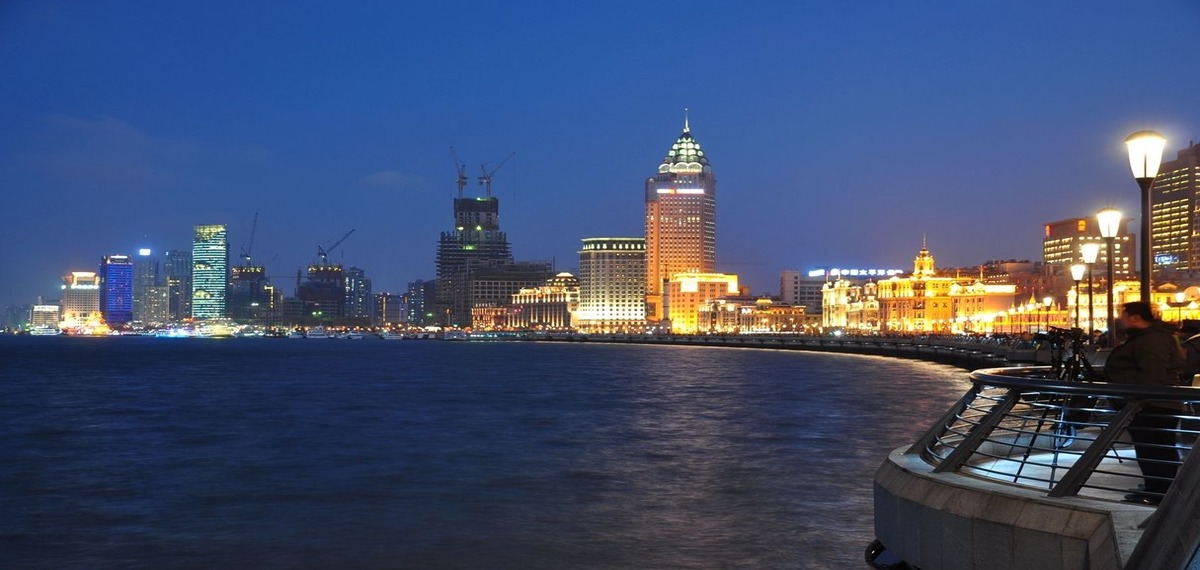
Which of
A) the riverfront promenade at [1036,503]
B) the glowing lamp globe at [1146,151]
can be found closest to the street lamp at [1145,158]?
the glowing lamp globe at [1146,151]

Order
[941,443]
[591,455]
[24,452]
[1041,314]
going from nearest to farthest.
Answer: [941,443] → [591,455] → [24,452] → [1041,314]

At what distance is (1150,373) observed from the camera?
1005 centimetres

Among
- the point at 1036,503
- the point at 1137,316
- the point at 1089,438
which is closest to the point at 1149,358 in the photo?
the point at 1137,316

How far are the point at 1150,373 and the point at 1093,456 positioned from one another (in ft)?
6.79

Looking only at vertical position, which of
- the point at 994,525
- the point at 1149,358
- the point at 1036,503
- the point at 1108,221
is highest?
the point at 1108,221

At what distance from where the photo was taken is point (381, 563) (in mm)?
16547

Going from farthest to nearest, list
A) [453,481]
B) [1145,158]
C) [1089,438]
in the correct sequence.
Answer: [453,481] → [1145,158] → [1089,438]

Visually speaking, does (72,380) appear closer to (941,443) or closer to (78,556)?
(78,556)

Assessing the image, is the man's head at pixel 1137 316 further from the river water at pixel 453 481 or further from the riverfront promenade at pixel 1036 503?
the river water at pixel 453 481

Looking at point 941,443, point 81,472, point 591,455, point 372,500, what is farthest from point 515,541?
point 81,472

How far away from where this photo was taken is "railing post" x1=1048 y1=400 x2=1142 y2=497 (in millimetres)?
8391

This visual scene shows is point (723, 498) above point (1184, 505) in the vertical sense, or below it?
below

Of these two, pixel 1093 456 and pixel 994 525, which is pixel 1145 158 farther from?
pixel 994 525

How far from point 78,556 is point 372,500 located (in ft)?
21.1
